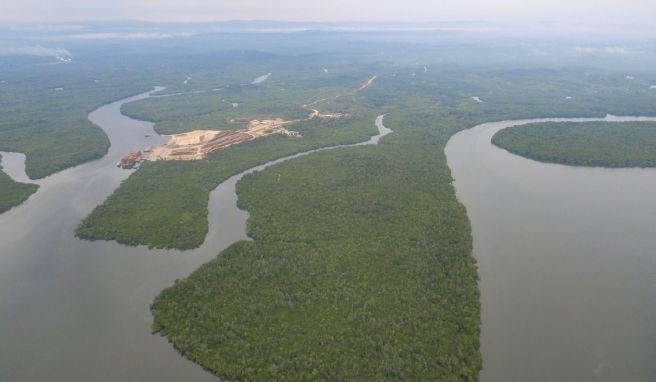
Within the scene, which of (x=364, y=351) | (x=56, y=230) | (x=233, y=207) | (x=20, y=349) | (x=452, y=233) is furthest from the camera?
(x=233, y=207)

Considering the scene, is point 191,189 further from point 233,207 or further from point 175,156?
point 175,156

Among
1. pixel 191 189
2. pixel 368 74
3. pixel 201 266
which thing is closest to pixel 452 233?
pixel 201 266

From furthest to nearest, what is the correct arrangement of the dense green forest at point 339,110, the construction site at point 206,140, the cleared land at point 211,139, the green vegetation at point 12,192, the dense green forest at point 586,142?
the cleared land at point 211,139
the construction site at point 206,140
the dense green forest at point 586,142
the green vegetation at point 12,192
the dense green forest at point 339,110

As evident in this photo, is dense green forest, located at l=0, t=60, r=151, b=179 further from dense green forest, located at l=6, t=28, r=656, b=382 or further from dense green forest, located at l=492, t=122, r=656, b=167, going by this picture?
dense green forest, located at l=492, t=122, r=656, b=167

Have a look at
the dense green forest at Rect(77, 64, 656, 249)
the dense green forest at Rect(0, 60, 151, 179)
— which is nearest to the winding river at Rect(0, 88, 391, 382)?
the dense green forest at Rect(77, 64, 656, 249)

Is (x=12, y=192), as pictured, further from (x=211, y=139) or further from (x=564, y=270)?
(x=564, y=270)

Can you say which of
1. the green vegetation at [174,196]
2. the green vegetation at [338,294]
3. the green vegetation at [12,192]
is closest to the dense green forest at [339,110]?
the green vegetation at [174,196]

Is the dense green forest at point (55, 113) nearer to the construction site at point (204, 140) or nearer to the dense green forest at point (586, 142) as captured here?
the construction site at point (204, 140)
